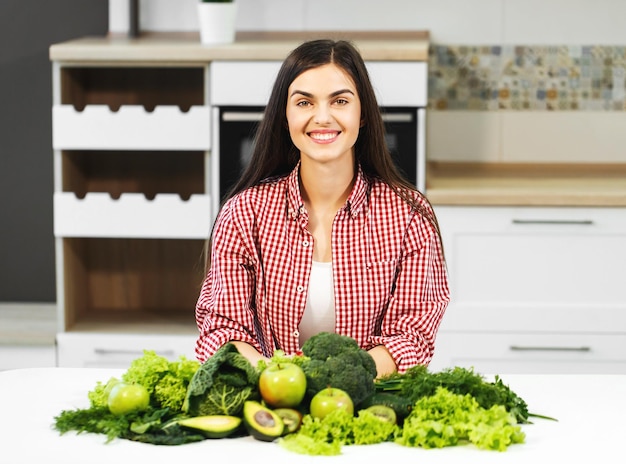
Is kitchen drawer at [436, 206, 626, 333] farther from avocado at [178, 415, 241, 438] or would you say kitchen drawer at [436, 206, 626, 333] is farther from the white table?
avocado at [178, 415, 241, 438]

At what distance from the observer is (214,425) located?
167cm

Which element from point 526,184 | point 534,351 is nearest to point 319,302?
point 534,351

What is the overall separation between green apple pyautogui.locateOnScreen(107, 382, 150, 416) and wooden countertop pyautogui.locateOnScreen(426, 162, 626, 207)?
77.3 inches

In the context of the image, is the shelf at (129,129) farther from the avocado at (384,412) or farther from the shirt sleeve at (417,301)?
the avocado at (384,412)

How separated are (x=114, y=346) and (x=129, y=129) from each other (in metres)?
0.73

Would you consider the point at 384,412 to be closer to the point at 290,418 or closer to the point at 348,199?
the point at 290,418

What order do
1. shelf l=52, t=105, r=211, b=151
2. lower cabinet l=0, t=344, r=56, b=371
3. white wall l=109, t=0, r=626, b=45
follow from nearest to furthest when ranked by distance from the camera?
shelf l=52, t=105, r=211, b=151
lower cabinet l=0, t=344, r=56, b=371
white wall l=109, t=0, r=626, b=45

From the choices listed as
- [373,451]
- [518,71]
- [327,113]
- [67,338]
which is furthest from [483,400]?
[518,71]

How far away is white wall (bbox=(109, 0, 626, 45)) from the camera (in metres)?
4.08

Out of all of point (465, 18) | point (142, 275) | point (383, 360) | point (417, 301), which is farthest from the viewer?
point (142, 275)

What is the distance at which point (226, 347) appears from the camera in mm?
1730

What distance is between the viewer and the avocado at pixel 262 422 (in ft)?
5.43

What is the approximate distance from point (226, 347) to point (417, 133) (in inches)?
76.7

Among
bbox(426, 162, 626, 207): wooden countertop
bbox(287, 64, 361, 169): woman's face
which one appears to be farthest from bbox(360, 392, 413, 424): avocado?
bbox(426, 162, 626, 207): wooden countertop
